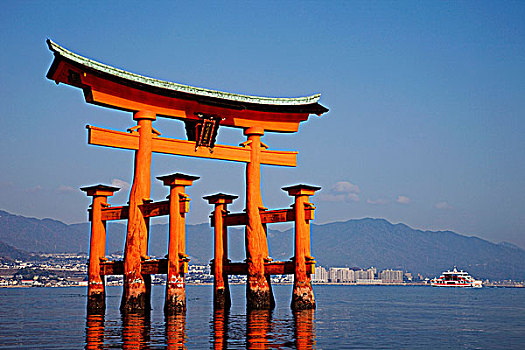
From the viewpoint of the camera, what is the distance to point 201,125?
2911 centimetres

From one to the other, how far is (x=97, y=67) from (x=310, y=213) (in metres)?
11.6

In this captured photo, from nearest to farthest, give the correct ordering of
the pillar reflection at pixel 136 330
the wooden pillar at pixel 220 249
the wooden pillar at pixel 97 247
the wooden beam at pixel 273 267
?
the pillar reflection at pixel 136 330, the wooden pillar at pixel 97 247, the wooden beam at pixel 273 267, the wooden pillar at pixel 220 249

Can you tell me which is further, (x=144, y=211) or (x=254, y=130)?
(x=254, y=130)

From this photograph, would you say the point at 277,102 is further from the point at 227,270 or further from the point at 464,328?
the point at 464,328

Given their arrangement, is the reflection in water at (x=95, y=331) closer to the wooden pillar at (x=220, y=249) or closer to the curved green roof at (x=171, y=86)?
the wooden pillar at (x=220, y=249)

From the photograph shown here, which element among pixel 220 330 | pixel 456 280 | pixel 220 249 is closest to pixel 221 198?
pixel 220 249

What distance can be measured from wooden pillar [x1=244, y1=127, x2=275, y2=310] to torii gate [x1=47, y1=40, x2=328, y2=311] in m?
0.05

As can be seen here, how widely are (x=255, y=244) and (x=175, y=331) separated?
922 centimetres

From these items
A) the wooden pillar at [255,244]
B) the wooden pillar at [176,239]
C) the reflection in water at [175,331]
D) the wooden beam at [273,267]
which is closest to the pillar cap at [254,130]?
the wooden pillar at [255,244]

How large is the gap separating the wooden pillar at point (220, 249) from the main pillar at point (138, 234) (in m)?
5.16

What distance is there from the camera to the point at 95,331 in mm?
21828

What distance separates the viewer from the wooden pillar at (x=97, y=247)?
91.6 feet

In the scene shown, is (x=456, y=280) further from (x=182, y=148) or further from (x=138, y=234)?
(x=138, y=234)

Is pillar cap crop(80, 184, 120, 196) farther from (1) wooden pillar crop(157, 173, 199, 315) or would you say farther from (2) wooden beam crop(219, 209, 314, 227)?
(2) wooden beam crop(219, 209, 314, 227)
